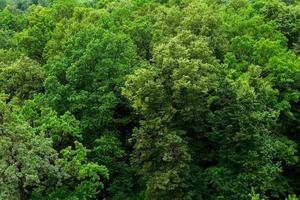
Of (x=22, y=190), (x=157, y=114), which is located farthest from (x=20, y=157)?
(x=157, y=114)

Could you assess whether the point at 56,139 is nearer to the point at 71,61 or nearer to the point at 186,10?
the point at 71,61

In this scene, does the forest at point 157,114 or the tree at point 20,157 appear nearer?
the tree at point 20,157

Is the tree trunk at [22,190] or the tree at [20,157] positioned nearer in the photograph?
the tree at [20,157]

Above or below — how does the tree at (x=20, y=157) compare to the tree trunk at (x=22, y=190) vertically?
above

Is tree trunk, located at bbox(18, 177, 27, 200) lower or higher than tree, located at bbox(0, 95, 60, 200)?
lower

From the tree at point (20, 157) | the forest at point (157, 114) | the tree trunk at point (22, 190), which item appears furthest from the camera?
the forest at point (157, 114)

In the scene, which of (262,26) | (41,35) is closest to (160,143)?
(262,26)

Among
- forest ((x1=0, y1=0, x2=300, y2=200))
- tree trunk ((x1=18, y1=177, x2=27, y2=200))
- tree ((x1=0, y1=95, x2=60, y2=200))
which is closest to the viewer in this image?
tree ((x1=0, y1=95, x2=60, y2=200))

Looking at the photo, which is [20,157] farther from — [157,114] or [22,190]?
[157,114]

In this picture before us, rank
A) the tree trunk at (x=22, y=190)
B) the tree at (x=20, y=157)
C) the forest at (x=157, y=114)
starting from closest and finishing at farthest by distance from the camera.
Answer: the tree at (x=20, y=157) → the tree trunk at (x=22, y=190) → the forest at (x=157, y=114)
